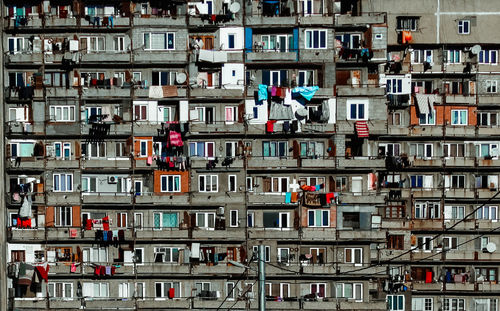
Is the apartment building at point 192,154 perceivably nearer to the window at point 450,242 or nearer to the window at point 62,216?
the window at point 62,216

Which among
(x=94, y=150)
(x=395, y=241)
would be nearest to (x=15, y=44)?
(x=94, y=150)

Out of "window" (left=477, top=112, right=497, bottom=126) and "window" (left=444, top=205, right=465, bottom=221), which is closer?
"window" (left=444, top=205, right=465, bottom=221)

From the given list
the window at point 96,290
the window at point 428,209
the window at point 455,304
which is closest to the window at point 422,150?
the window at point 428,209

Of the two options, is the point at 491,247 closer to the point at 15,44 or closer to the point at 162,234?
the point at 162,234

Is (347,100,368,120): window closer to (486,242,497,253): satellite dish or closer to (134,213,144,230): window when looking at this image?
(486,242,497,253): satellite dish

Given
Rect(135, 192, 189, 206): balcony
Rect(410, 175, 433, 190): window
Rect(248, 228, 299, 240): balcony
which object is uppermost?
Rect(410, 175, 433, 190): window

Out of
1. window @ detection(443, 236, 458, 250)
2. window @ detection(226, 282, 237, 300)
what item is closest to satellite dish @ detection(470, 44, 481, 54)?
window @ detection(443, 236, 458, 250)
